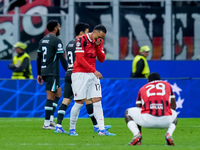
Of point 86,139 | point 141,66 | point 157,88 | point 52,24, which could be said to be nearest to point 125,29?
point 141,66

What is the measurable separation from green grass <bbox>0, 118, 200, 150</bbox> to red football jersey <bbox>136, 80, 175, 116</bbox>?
19.6 inches

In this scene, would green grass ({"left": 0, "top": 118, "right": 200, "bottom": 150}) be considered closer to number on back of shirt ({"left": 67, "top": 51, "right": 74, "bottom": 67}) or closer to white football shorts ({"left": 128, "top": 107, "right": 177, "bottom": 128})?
white football shorts ({"left": 128, "top": 107, "right": 177, "bottom": 128})

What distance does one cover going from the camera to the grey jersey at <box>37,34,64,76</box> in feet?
45.2

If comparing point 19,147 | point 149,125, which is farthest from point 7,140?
point 149,125

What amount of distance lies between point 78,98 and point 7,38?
39.5ft

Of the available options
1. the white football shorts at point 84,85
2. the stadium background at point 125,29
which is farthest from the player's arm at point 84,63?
the stadium background at point 125,29

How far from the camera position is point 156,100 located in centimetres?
1015

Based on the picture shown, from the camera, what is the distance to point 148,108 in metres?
10.2

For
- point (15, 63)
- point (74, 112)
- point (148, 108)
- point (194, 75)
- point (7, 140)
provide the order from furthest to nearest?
point (194, 75) < point (15, 63) < point (74, 112) < point (7, 140) < point (148, 108)

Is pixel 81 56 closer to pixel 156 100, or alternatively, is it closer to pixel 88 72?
pixel 88 72

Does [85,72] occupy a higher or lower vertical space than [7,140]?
higher

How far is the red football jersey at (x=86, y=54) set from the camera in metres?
11.9

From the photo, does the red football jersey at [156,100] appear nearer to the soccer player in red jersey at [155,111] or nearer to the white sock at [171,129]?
the soccer player in red jersey at [155,111]

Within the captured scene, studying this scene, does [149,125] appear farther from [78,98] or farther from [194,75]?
[194,75]
